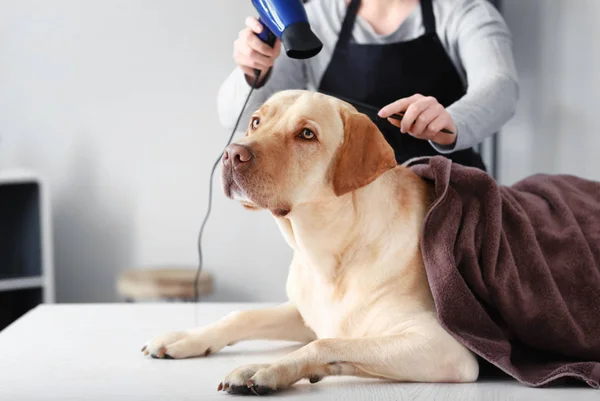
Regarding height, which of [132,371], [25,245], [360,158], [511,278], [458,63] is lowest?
[25,245]

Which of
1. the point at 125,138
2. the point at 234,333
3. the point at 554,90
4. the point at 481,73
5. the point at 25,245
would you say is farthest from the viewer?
the point at 125,138

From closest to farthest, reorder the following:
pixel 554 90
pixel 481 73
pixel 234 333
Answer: pixel 234 333 → pixel 481 73 → pixel 554 90

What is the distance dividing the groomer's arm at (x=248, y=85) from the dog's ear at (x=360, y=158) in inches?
6.9

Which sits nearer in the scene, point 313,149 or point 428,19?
point 313,149

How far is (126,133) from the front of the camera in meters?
2.84

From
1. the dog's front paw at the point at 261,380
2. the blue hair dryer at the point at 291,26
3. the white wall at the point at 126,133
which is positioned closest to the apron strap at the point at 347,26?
the blue hair dryer at the point at 291,26

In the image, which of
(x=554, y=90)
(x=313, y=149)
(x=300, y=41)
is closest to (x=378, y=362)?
(x=313, y=149)

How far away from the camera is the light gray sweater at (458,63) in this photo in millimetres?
1129

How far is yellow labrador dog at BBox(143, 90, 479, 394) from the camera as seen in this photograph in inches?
34.3

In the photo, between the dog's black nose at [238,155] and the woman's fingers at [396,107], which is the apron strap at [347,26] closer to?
the woman's fingers at [396,107]

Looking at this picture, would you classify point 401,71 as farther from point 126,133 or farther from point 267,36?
point 126,133

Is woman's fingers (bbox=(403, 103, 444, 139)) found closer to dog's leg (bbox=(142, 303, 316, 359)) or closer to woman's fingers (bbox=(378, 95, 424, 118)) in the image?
woman's fingers (bbox=(378, 95, 424, 118))

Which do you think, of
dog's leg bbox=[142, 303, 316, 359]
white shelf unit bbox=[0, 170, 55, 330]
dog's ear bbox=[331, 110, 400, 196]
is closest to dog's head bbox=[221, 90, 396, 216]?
dog's ear bbox=[331, 110, 400, 196]

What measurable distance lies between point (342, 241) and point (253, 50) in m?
0.26
